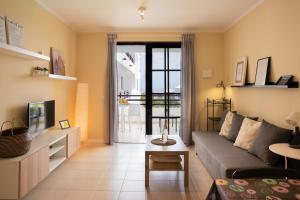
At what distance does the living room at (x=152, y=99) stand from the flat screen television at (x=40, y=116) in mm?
29

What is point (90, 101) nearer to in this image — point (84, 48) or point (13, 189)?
point (84, 48)

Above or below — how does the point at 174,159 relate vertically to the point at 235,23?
below

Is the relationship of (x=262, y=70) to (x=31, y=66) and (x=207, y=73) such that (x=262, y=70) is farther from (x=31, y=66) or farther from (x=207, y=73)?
(x=31, y=66)

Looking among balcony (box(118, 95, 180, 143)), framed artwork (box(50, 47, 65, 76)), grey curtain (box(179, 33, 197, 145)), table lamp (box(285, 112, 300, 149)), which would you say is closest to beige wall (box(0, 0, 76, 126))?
framed artwork (box(50, 47, 65, 76))

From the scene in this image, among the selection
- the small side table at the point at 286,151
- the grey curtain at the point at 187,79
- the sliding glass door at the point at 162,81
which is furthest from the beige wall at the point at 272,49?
the sliding glass door at the point at 162,81

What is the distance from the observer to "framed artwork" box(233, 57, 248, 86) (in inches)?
154

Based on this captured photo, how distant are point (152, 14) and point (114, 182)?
9.53ft

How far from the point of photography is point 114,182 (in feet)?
9.75

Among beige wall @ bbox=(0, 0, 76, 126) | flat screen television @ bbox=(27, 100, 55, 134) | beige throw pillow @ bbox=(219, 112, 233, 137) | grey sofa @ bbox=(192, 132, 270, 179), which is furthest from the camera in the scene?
beige throw pillow @ bbox=(219, 112, 233, 137)

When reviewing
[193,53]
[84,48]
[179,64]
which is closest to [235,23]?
[193,53]

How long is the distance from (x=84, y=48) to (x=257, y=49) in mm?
3634

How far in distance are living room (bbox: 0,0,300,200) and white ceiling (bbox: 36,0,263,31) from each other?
0.02 meters

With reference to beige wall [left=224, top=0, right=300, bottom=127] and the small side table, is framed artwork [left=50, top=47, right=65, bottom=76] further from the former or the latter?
the small side table

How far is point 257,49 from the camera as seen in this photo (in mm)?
3510
